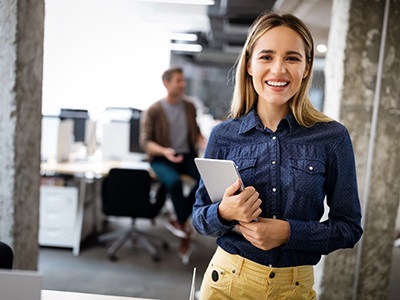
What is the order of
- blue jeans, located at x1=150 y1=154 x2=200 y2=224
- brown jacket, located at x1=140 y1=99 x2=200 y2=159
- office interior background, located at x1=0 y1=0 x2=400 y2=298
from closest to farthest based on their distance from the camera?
Result: blue jeans, located at x1=150 y1=154 x2=200 y2=224 < brown jacket, located at x1=140 y1=99 x2=200 y2=159 < office interior background, located at x1=0 y1=0 x2=400 y2=298

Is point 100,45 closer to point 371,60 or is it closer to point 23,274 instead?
point 371,60

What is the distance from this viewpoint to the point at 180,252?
4629mm

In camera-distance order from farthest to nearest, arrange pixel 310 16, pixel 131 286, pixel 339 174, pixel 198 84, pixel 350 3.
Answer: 1. pixel 198 84
2. pixel 131 286
3. pixel 310 16
4. pixel 350 3
5. pixel 339 174

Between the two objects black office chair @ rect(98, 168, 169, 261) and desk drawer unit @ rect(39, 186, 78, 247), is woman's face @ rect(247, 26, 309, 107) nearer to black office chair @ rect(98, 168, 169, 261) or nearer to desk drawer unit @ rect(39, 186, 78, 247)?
black office chair @ rect(98, 168, 169, 261)

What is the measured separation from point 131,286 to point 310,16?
8.40 ft

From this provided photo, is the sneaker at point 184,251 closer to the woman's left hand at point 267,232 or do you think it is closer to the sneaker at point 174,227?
the sneaker at point 174,227

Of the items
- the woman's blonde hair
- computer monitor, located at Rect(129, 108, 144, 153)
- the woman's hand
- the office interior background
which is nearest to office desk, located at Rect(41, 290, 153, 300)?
the woman's hand

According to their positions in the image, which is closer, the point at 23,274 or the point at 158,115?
the point at 23,274

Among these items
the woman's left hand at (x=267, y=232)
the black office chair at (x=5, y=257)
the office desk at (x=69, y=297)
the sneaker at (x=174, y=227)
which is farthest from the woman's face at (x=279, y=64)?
the sneaker at (x=174, y=227)

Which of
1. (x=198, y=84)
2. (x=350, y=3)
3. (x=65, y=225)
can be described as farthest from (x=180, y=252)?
(x=198, y=84)

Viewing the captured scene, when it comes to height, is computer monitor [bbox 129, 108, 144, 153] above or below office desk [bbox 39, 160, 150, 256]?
above

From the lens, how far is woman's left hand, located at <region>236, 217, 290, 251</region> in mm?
1288

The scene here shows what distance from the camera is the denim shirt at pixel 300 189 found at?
1331 mm

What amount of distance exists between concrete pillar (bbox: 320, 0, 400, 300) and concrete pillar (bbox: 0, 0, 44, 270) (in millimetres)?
1816
